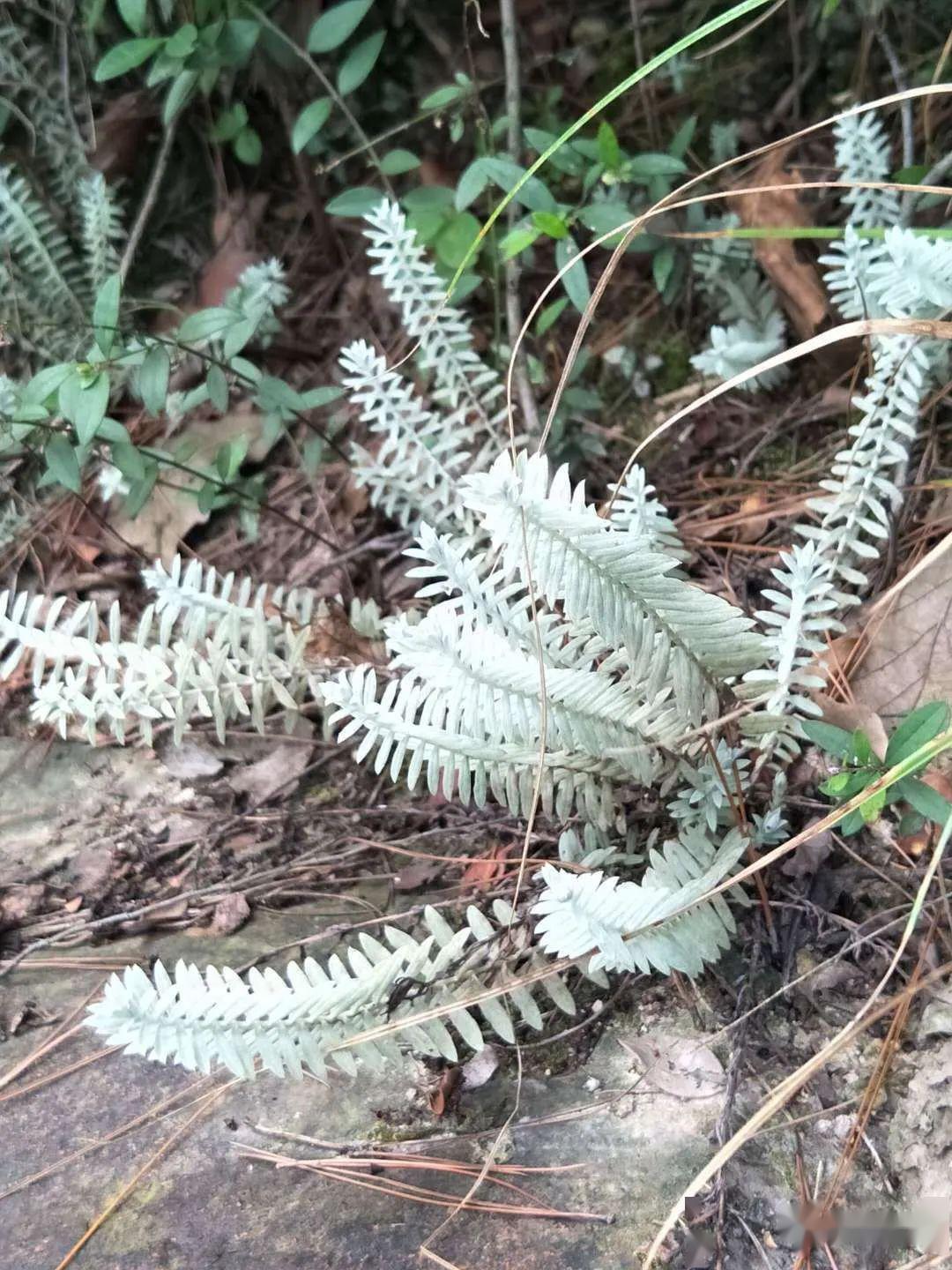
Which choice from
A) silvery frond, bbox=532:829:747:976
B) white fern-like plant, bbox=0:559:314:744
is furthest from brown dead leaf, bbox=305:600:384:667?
silvery frond, bbox=532:829:747:976

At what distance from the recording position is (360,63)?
2.23 meters

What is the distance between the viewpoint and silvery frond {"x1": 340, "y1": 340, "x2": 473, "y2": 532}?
6.90ft

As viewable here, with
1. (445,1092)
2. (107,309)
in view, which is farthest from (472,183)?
(445,1092)

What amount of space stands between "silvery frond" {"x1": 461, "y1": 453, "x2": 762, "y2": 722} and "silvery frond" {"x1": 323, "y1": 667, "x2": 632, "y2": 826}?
0.17 metres

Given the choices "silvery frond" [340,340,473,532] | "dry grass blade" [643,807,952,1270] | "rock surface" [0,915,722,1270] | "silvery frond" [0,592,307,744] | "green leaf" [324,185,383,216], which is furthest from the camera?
"green leaf" [324,185,383,216]

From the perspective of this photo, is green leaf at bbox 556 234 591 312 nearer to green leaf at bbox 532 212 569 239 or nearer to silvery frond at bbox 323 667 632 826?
green leaf at bbox 532 212 569 239

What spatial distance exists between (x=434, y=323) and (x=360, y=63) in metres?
0.66

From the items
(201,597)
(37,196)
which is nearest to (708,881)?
(201,597)

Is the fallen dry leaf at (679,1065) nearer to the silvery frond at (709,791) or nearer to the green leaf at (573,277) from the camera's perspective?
the silvery frond at (709,791)

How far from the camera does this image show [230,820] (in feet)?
6.67

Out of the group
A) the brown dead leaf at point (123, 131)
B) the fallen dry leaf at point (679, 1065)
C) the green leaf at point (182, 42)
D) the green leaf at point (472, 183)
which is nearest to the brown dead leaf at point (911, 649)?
the fallen dry leaf at point (679, 1065)

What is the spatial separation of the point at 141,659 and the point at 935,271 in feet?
5.00

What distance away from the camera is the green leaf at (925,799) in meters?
1.36

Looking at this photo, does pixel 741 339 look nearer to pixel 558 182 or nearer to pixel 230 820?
pixel 558 182
